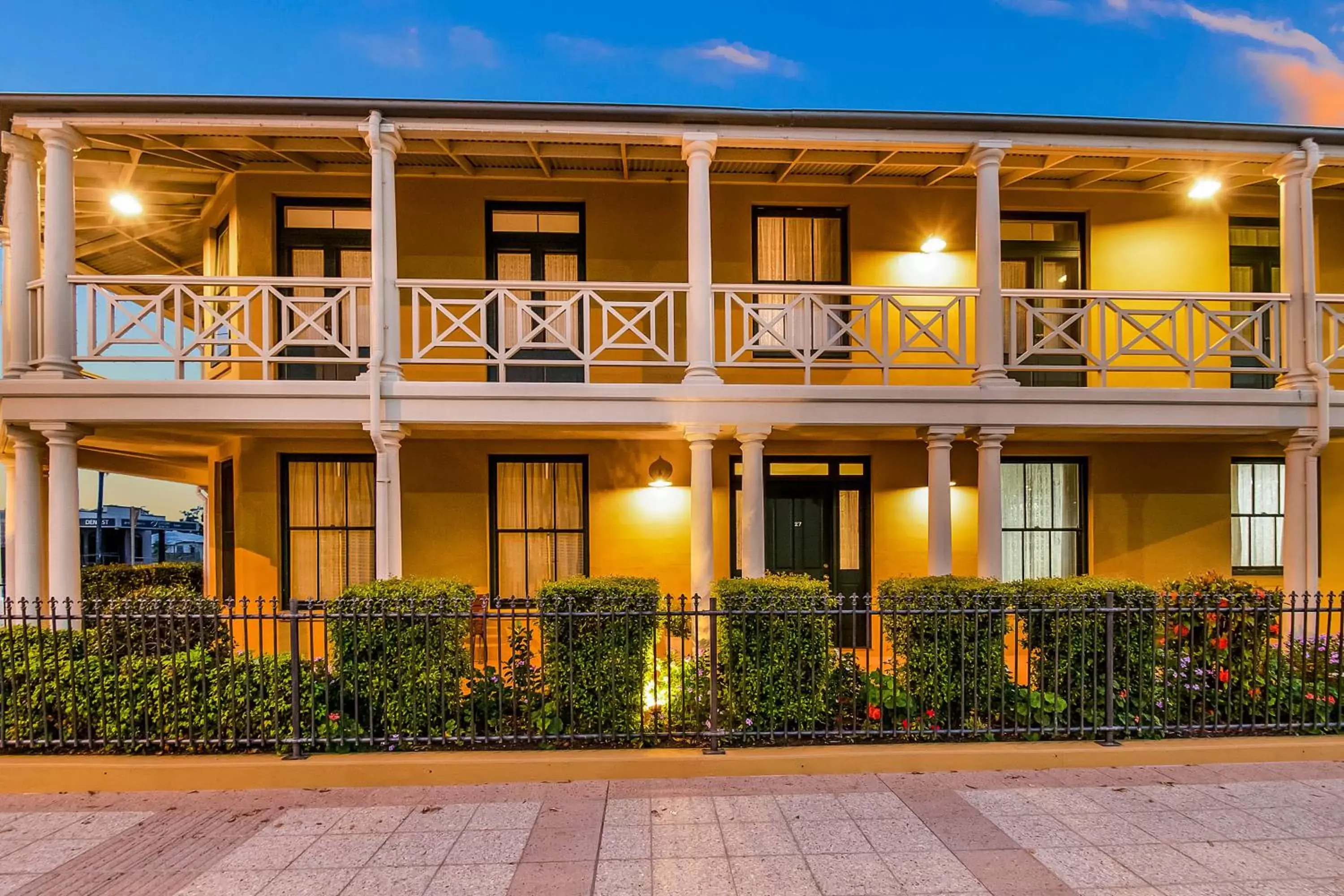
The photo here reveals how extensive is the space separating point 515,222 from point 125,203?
5.10 meters

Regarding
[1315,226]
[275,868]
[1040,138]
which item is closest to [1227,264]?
[1315,226]

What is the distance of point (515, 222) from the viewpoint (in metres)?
9.54

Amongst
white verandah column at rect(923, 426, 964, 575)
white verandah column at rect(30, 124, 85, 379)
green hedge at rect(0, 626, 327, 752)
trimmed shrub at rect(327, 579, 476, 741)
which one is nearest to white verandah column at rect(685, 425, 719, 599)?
white verandah column at rect(923, 426, 964, 575)

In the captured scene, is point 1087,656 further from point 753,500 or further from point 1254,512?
point 1254,512

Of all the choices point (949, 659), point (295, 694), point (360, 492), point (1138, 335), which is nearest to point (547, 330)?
point (360, 492)

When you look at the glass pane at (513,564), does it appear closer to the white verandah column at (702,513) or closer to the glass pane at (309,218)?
the white verandah column at (702,513)

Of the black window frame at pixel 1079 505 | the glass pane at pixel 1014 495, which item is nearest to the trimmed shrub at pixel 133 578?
the glass pane at pixel 1014 495

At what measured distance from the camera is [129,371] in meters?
15.6

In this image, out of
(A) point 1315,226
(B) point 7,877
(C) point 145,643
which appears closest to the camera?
(B) point 7,877

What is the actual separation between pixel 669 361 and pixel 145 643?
536cm

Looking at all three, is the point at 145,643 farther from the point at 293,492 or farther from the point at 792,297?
the point at 792,297

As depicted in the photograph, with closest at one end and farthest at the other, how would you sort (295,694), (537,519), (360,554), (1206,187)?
(295,694) < (1206,187) < (360,554) < (537,519)

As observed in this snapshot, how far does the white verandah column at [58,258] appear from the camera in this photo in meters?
7.02

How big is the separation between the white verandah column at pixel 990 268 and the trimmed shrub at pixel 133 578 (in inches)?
512
